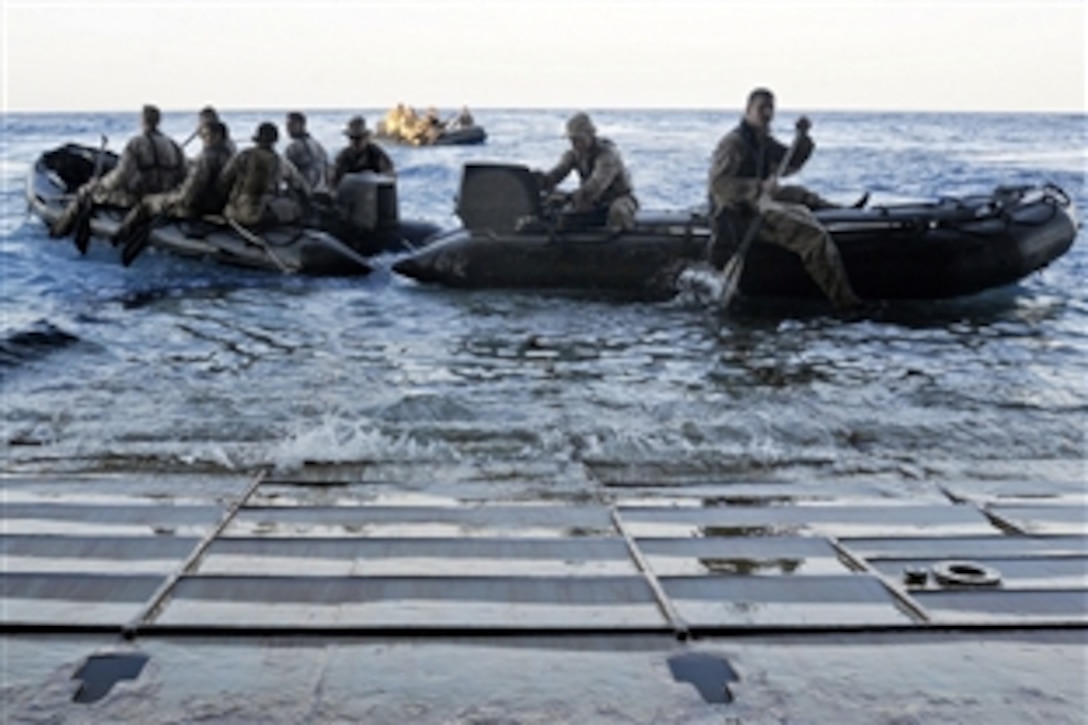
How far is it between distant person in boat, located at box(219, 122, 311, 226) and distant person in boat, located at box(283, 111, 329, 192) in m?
1.27

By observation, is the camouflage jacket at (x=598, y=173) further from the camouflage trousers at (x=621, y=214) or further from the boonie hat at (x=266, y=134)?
the boonie hat at (x=266, y=134)

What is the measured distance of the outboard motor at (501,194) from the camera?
34.5ft

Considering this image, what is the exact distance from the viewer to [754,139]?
9062mm

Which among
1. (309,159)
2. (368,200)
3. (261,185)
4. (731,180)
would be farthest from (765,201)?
(309,159)

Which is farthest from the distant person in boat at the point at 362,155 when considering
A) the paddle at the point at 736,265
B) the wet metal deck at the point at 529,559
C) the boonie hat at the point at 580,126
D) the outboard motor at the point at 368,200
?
the wet metal deck at the point at 529,559

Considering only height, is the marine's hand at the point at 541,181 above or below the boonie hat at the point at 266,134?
below

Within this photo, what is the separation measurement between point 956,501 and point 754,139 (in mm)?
5431

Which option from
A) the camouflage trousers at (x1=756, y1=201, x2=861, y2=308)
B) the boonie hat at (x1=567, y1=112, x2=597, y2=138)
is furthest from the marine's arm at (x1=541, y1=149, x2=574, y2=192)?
the camouflage trousers at (x1=756, y1=201, x2=861, y2=308)

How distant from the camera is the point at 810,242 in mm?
9375

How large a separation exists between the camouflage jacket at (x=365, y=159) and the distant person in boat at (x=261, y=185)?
2.99ft

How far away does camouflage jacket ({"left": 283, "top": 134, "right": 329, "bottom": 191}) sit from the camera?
13.7 meters

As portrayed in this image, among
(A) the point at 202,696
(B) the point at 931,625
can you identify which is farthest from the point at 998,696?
(A) the point at 202,696

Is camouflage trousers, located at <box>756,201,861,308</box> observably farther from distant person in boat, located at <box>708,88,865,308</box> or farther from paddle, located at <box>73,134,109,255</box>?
paddle, located at <box>73,134,109,255</box>

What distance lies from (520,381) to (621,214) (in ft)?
12.0
